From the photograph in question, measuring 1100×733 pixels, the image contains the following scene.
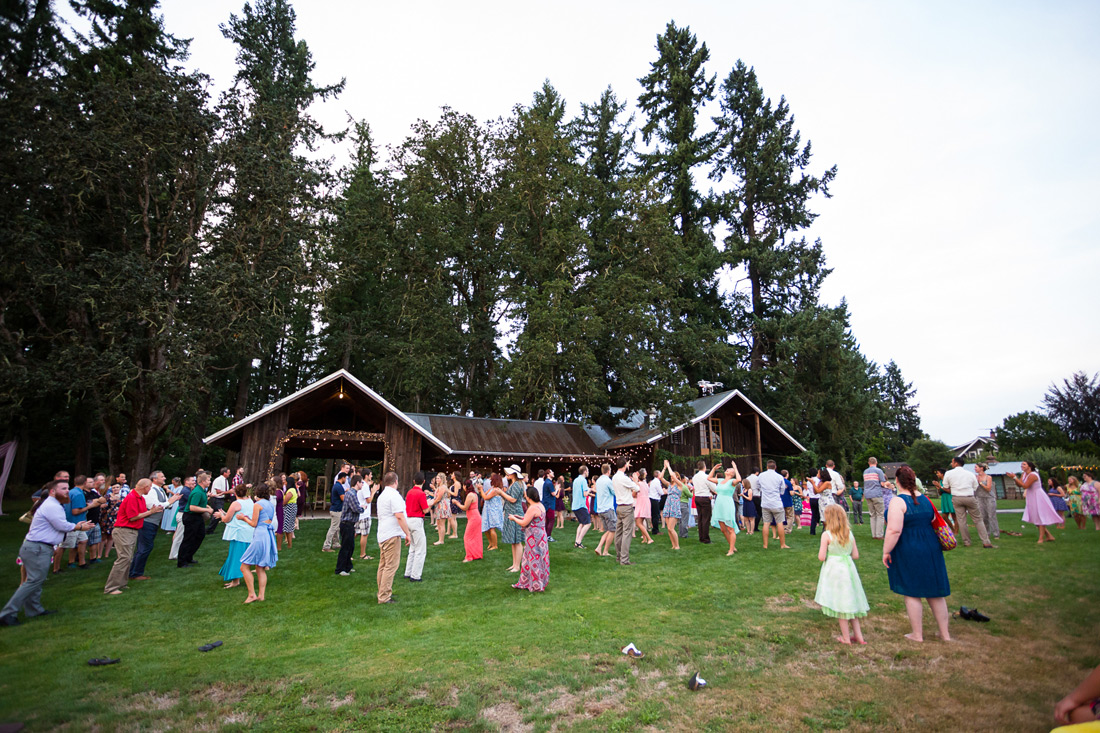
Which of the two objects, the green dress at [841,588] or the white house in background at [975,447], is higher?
the white house in background at [975,447]

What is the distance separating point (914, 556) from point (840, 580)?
0.76 meters

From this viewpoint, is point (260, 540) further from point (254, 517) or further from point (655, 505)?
point (655, 505)

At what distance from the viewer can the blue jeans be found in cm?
1001

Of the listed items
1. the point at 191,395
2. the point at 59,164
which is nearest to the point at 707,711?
the point at 191,395

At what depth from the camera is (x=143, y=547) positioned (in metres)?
10.1

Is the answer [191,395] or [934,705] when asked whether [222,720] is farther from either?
[191,395]

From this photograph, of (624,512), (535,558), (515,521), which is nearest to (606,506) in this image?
(624,512)

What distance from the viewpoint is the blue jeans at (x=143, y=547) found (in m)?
10.0

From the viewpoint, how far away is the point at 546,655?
5.70 m

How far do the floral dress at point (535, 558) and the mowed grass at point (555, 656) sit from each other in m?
0.34

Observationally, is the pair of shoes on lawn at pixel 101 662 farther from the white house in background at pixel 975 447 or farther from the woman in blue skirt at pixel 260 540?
the white house in background at pixel 975 447

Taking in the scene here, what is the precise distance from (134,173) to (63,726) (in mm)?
23142

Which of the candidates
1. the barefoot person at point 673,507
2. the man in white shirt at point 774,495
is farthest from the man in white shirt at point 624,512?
the man in white shirt at point 774,495

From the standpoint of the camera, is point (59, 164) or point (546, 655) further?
point (59, 164)
